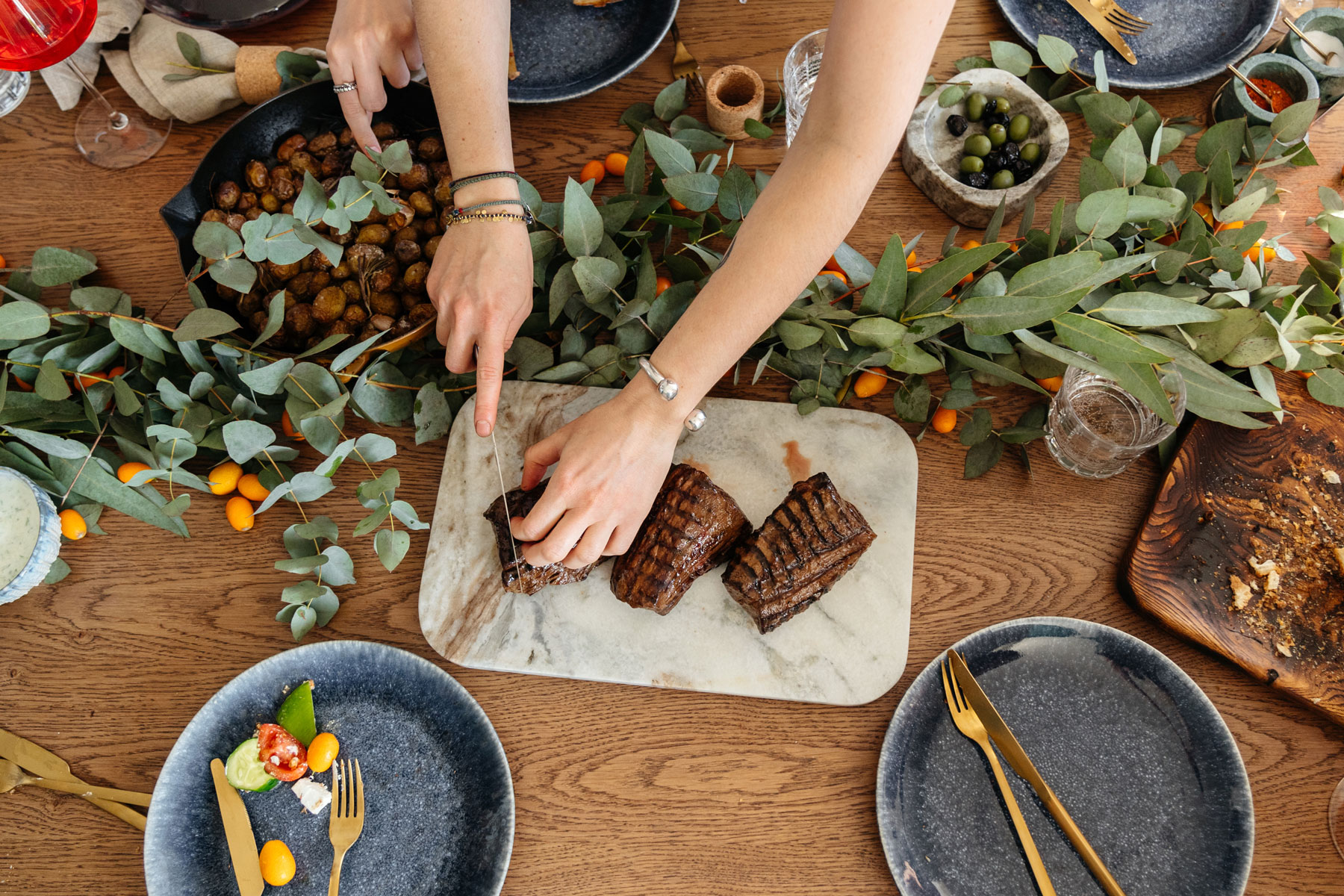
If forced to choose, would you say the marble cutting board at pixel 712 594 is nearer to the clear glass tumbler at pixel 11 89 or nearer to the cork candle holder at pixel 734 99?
the cork candle holder at pixel 734 99

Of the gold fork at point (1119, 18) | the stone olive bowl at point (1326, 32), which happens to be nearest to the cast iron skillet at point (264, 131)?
the gold fork at point (1119, 18)

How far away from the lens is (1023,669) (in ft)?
4.42

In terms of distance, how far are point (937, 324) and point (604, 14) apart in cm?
101

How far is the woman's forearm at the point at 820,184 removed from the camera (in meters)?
1.01

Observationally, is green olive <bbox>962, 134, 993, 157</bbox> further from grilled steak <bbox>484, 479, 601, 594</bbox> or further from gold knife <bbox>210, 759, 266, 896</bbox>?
gold knife <bbox>210, 759, 266, 896</bbox>

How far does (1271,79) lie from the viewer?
1553 mm

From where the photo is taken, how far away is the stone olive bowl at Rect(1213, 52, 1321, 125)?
1.49 metres

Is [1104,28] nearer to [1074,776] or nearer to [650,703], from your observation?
[1074,776]

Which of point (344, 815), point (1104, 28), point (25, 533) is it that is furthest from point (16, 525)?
point (1104, 28)

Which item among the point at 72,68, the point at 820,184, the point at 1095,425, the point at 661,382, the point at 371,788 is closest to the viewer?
the point at 820,184

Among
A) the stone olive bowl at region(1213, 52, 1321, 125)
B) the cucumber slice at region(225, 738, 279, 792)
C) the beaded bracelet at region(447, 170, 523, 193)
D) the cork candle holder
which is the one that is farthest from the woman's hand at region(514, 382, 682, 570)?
the stone olive bowl at region(1213, 52, 1321, 125)

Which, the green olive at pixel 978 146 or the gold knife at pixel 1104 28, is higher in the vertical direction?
the gold knife at pixel 1104 28

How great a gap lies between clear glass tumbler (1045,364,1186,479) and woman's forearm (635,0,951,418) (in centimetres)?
57

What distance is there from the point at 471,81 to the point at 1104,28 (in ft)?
4.33
